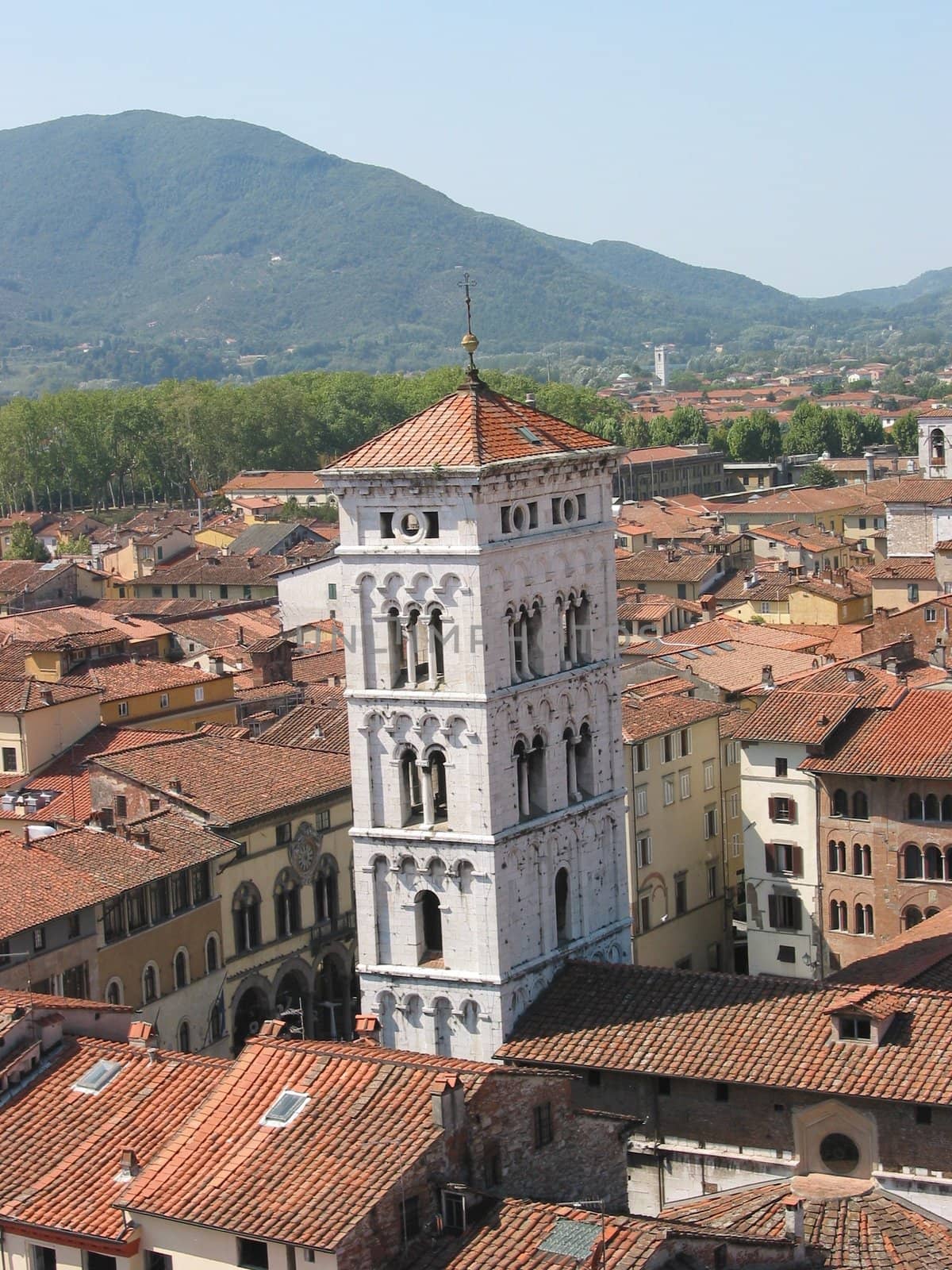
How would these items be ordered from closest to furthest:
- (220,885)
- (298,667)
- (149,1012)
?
(149,1012) → (220,885) → (298,667)

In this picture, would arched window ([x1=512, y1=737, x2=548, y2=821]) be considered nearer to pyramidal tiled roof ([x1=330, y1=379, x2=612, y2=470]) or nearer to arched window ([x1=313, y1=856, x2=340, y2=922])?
pyramidal tiled roof ([x1=330, y1=379, x2=612, y2=470])

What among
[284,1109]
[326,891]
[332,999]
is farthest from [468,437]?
[332,999]

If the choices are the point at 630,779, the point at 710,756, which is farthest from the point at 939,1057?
the point at 710,756

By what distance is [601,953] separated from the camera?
41281 mm

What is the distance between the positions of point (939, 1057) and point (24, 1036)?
512 inches

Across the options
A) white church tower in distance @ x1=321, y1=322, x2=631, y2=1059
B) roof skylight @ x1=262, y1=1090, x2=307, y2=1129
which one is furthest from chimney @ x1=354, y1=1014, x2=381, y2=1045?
roof skylight @ x1=262, y1=1090, x2=307, y2=1129

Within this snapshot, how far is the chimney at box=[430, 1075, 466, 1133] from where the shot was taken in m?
29.3

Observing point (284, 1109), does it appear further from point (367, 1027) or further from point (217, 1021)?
point (217, 1021)

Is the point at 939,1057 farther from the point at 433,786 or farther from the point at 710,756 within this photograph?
the point at 710,756

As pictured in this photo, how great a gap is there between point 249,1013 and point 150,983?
14.3 feet

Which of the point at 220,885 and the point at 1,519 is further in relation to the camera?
the point at 1,519

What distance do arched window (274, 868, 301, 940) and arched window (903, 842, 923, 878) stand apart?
1383cm

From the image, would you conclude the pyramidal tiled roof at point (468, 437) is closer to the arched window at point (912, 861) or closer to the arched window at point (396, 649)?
the arched window at point (396, 649)

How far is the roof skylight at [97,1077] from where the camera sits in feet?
106
